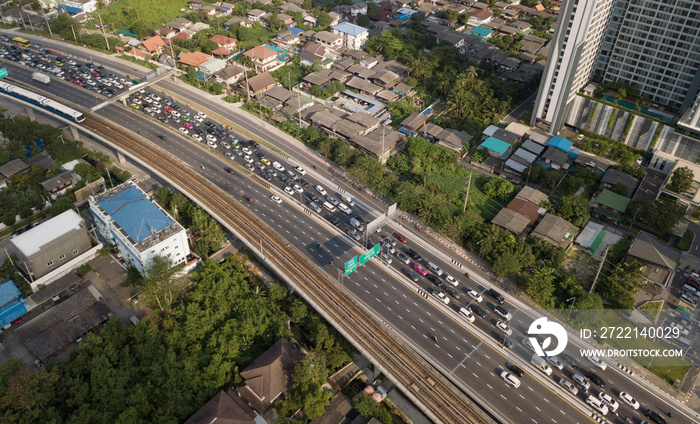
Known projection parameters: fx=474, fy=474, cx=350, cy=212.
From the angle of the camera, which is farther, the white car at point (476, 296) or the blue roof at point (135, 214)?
the blue roof at point (135, 214)

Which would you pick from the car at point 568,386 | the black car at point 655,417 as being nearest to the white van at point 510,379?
the car at point 568,386

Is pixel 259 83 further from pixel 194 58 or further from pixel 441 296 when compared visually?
pixel 441 296

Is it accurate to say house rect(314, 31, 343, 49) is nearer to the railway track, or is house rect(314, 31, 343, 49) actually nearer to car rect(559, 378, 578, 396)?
the railway track

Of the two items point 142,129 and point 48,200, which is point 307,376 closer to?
point 48,200

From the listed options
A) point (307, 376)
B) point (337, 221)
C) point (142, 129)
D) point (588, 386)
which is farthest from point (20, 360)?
point (588, 386)

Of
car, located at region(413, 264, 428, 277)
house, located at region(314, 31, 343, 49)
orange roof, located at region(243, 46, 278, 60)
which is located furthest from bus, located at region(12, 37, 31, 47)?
car, located at region(413, 264, 428, 277)

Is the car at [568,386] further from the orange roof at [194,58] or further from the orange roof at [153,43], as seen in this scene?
the orange roof at [153,43]

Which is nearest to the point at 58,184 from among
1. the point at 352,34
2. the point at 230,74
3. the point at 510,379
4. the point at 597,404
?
the point at 230,74
